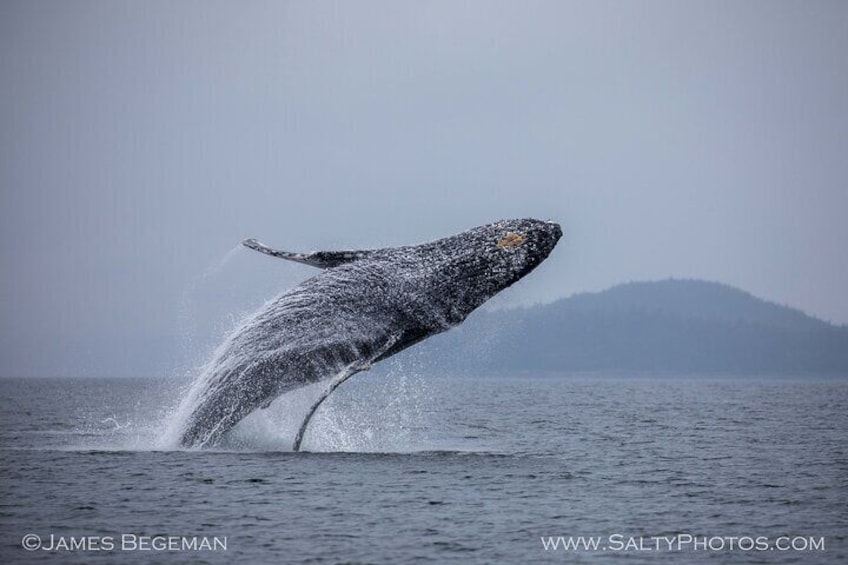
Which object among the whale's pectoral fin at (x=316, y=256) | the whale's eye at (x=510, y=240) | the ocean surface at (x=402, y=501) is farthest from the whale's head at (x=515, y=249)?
the ocean surface at (x=402, y=501)

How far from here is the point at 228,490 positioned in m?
18.6

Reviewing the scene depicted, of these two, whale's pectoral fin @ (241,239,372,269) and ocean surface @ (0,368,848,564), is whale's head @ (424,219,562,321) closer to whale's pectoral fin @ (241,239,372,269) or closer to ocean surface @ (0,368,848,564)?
whale's pectoral fin @ (241,239,372,269)

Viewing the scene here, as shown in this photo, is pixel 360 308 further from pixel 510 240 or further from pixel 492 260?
pixel 510 240

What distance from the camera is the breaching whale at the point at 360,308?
18.6m

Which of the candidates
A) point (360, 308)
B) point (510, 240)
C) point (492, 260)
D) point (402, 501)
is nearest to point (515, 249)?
point (510, 240)

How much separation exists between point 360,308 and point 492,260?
240cm

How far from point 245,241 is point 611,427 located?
25.6 metres

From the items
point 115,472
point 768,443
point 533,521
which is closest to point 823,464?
point 768,443

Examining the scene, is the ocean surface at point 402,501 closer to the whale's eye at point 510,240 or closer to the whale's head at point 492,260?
the whale's head at point 492,260

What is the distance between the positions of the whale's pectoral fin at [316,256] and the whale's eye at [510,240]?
238 centimetres

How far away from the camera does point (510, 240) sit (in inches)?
733

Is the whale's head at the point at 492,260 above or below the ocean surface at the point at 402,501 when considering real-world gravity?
above

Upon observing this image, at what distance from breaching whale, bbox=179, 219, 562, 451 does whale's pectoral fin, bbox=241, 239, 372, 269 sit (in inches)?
0.8

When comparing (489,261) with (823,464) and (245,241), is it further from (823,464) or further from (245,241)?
(823,464)
